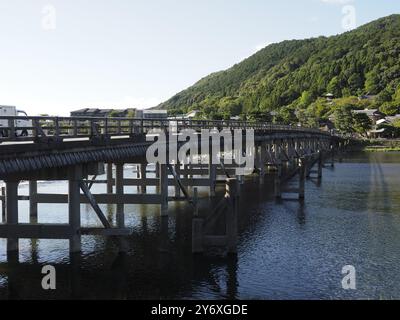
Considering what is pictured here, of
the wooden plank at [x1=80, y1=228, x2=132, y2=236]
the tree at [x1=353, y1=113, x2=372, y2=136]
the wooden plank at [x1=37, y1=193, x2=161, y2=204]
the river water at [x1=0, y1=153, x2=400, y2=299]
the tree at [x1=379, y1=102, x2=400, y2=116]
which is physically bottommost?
the river water at [x1=0, y1=153, x2=400, y2=299]

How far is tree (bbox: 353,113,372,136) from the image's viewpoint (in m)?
138

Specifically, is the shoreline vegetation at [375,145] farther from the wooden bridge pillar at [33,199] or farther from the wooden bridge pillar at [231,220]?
the wooden bridge pillar at [231,220]

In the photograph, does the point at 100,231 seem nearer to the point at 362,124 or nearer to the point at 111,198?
the point at 111,198

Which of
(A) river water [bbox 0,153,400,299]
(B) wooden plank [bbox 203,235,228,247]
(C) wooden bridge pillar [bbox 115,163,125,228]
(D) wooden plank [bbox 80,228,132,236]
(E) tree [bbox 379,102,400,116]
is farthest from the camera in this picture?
(E) tree [bbox 379,102,400,116]

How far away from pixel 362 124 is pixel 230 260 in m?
123

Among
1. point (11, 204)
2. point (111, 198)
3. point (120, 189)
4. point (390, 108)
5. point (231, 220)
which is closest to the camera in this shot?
point (11, 204)

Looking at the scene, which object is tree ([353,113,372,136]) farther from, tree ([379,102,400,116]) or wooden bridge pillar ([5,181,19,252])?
wooden bridge pillar ([5,181,19,252])

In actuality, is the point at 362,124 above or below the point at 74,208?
above

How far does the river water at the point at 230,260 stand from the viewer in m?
18.9

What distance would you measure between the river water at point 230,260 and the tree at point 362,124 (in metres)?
107

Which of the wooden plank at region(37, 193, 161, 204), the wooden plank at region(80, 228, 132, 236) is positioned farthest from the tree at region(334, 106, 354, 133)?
the wooden plank at region(80, 228, 132, 236)

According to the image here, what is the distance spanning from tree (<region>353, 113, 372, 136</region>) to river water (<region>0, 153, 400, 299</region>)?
10689 centimetres

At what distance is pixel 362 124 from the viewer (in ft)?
452

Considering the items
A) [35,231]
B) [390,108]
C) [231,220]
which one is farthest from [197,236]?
[390,108]
